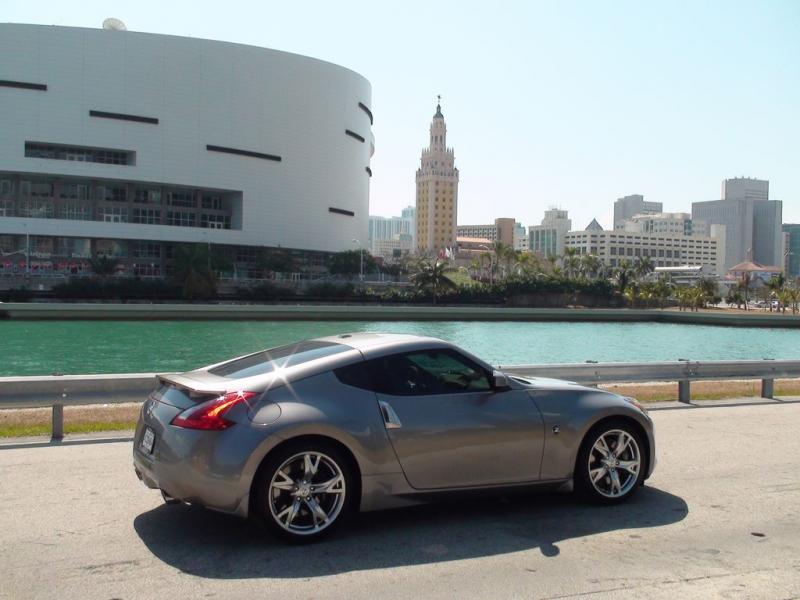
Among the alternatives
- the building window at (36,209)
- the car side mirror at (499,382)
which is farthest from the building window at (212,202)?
the car side mirror at (499,382)

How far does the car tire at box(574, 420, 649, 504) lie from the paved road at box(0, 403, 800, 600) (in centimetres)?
17

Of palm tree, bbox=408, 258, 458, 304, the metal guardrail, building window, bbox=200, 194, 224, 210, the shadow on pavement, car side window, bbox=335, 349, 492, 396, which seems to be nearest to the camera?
the shadow on pavement

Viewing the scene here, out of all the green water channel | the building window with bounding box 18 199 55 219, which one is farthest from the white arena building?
the green water channel

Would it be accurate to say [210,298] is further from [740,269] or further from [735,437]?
[740,269]

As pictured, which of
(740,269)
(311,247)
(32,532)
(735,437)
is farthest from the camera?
(740,269)

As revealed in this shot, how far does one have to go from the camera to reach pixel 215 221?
110 metres

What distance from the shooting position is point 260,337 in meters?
46.2

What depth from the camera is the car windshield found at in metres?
5.82

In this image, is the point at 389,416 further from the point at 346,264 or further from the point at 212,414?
the point at 346,264

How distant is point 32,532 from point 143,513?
0.81 meters

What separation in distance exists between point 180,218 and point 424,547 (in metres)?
106

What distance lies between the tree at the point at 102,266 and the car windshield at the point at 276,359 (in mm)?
87392

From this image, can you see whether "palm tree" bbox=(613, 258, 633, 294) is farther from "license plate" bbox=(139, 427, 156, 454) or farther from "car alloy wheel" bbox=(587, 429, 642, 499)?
"license plate" bbox=(139, 427, 156, 454)

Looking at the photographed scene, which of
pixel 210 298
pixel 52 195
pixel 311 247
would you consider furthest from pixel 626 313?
pixel 52 195
